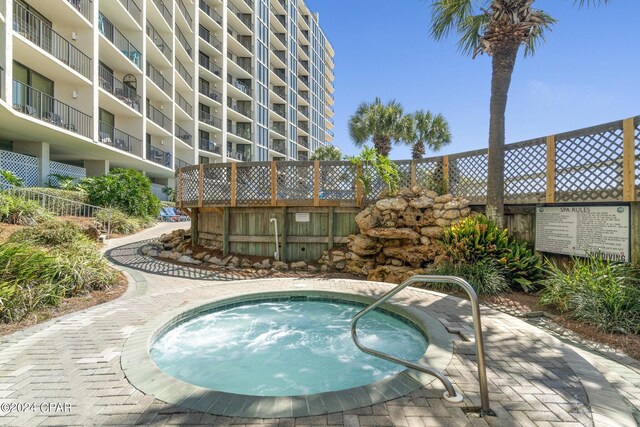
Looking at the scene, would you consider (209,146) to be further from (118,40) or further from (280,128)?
(280,128)

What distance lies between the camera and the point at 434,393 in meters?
2.43

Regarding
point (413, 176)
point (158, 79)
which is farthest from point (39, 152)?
point (413, 176)

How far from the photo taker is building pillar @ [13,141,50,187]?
13.6 m

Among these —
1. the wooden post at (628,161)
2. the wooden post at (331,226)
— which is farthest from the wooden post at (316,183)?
the wooden post at (628,161)

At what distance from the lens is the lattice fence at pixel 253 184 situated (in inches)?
329

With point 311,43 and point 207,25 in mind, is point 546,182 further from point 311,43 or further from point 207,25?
point 311,43

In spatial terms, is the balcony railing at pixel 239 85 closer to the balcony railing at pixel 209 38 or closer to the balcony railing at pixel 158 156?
the balcony railing at pixel 209 38

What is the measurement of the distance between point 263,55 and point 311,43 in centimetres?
1432

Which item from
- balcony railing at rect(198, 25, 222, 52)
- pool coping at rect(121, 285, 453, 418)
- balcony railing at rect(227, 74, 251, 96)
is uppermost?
balcony railing at rect(198, 25, 222, 52)

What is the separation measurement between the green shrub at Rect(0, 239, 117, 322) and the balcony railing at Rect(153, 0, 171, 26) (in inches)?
827

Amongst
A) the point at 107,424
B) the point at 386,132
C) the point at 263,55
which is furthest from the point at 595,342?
the point at 263,55

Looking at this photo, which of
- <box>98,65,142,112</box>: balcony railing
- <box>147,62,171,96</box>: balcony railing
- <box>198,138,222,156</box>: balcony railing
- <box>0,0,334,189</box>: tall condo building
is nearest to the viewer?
<box>0,0,334,189</box>: tall condo building

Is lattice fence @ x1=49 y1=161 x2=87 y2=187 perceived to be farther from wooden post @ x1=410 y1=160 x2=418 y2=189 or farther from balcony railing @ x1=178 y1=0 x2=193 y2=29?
wooden post @ x1=410 y1=160 x2=418 y2=189

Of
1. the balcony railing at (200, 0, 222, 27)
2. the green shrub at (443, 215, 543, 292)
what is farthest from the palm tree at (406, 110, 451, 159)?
the balcony railing at (200, 0, 222, 27)
